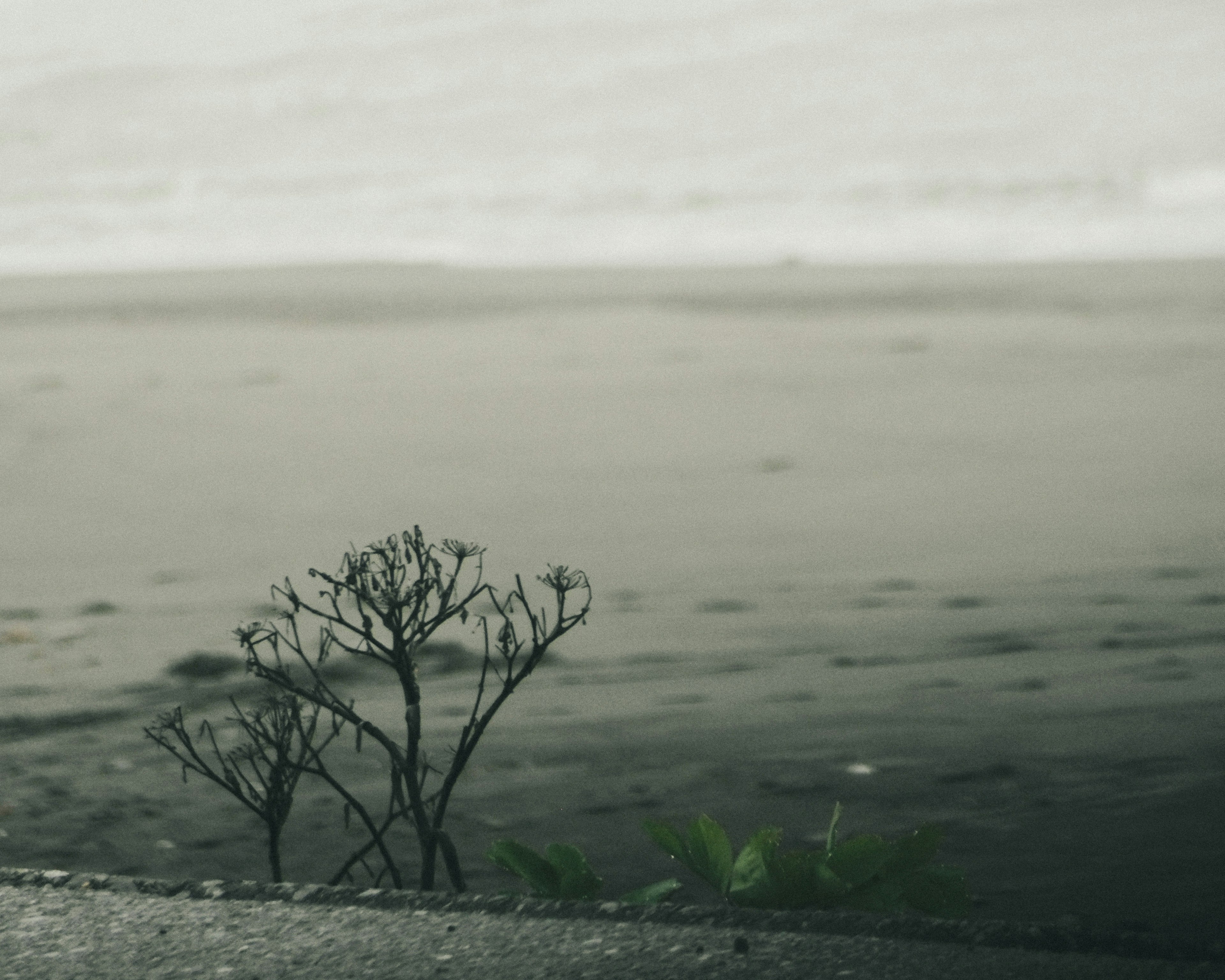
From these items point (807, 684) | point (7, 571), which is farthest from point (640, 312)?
→ point (807, 684)

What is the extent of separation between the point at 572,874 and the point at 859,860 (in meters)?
0.41

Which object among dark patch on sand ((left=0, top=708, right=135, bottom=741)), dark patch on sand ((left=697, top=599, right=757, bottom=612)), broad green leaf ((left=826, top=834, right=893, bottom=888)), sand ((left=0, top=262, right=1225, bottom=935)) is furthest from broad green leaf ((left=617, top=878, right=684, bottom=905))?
dark patch on sand ((left=697, top=599, right=757, bottom=612))

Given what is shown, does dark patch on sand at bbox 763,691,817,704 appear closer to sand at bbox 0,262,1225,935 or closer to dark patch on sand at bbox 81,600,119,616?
sand at bbox 0,262,1225,935

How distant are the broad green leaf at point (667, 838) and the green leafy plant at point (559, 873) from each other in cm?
6

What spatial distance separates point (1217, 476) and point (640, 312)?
3.71m

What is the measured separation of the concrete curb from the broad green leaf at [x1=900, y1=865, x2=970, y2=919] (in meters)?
0.12

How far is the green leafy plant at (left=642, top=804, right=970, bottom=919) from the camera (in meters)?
2.23

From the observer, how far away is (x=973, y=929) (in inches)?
81.4

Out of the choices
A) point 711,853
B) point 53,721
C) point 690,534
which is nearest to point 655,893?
point 711,853

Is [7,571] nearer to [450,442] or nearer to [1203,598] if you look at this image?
[450,442]

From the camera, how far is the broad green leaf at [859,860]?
2221 millimetres

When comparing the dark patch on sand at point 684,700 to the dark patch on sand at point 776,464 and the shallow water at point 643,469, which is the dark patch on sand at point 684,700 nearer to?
the shallow water at point 643,469

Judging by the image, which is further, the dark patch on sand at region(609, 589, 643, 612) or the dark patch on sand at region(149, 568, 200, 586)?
the dark patch on sand at region(149, 568, 200, 586)

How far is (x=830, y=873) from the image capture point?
2207mm
